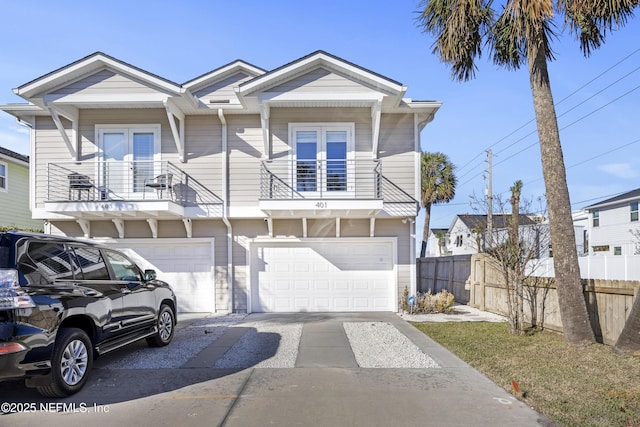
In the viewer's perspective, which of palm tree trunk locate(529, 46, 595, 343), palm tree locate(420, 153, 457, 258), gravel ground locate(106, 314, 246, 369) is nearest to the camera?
gravel ground locate(106, 314, 246, 369)

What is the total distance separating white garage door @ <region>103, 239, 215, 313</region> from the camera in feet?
39.8

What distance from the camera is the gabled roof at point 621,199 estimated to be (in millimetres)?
25766

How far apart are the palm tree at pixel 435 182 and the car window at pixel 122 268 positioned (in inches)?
891

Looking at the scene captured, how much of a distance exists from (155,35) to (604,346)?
11.9 m

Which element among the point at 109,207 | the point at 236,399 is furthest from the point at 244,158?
the point at 236,399

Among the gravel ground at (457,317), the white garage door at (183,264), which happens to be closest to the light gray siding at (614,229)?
the gravel ground at (457,317)

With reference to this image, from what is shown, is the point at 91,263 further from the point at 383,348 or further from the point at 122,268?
the point at 383,348

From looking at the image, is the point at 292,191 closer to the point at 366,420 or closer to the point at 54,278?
the point at 54,278

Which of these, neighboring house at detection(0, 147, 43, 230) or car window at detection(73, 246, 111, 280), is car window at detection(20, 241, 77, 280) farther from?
neighboring house at detection(0, 147, 43, 230)

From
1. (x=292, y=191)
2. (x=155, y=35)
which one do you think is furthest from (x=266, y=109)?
(x=155, y=35)

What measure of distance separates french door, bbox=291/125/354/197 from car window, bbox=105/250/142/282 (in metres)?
5.27

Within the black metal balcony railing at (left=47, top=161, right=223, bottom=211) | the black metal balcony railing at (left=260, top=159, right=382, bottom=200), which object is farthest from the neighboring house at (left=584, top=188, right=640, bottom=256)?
the black metal balcony railing at (left=47, top=161, right=223, bottom=211)

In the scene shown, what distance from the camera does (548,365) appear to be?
250 inches

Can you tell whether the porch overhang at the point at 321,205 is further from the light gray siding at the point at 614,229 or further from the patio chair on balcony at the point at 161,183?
the light gray siding at the point at 614,229
